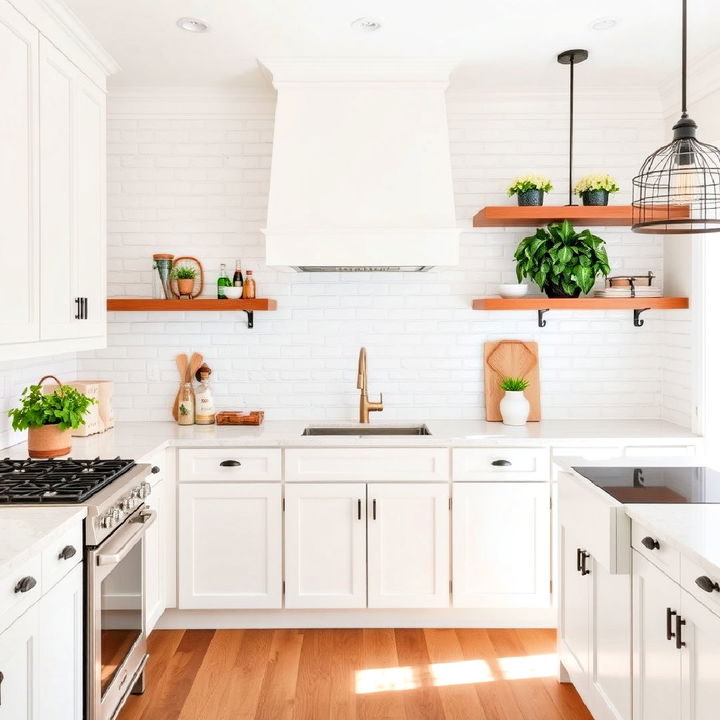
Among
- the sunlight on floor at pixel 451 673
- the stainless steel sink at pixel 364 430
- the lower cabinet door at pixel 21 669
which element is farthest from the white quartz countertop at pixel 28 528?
the stainless steel sink at pixel 364 430

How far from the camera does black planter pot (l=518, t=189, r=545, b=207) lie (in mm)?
3680

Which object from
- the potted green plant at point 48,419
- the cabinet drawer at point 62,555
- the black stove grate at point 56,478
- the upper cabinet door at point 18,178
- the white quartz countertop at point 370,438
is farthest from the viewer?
the white quartz countertop at point 370,438

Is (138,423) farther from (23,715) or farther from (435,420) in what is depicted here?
(23,715)

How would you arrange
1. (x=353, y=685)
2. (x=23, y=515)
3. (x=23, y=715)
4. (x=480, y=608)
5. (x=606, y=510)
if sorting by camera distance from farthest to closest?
(x=480, y=608), (x=353, y=685), (x=606, y=510), (x=23, y=515), (x=23, y=715)

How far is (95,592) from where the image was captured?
7.34ft

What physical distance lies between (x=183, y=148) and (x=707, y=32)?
8.77 feet

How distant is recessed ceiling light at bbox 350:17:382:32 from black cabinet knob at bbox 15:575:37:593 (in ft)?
8.24

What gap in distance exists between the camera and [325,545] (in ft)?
11.3

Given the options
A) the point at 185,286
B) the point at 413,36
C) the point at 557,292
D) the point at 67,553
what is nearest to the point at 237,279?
the point at 185,286

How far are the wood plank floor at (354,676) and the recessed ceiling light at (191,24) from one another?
2.82 metres

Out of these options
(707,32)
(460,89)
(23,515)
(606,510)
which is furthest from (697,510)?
(460,89)

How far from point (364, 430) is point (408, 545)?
2.36 feet

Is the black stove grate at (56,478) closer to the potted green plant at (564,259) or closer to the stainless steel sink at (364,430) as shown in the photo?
the stainless steel sink at (364,430)

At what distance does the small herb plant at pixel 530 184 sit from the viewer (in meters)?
3.69
